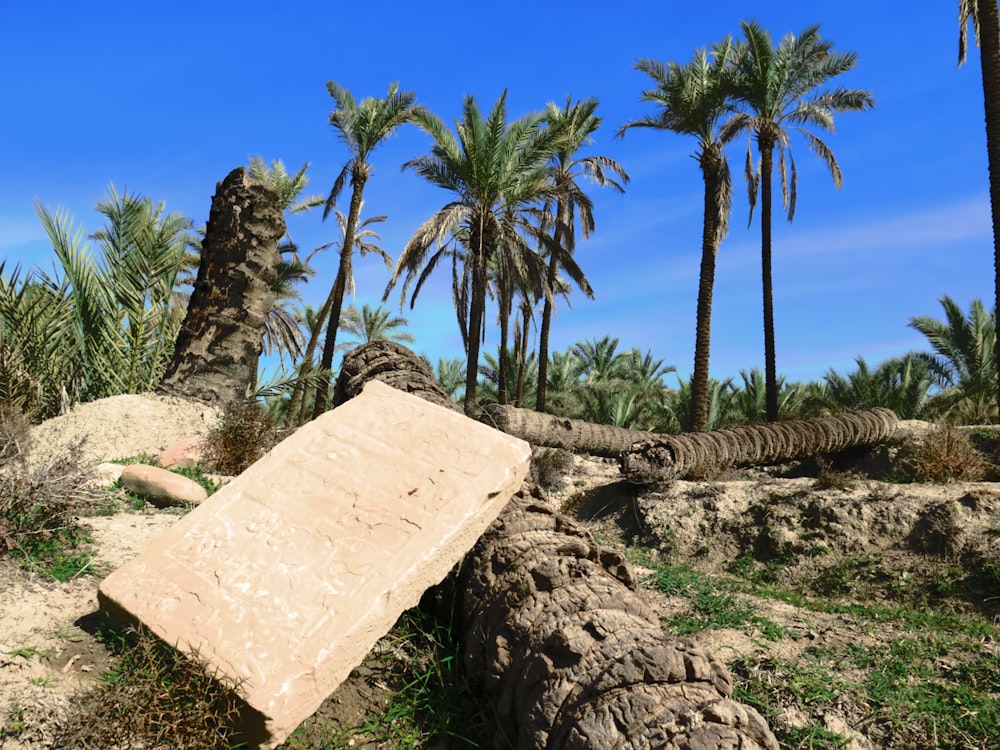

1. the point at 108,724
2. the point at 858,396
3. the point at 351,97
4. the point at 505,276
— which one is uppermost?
the point at 351,97

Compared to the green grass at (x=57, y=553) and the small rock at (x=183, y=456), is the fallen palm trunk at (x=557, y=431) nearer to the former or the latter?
the small rock at (x=183, y=456)

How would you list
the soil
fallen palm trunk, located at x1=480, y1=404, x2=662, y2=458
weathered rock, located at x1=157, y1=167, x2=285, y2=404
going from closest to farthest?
the soil < weathered rock, located at x1=157, y1=167, x2=285, y2=404 < fallen palm trunk, located at x1=480, y1=404, x2=662, y2=458

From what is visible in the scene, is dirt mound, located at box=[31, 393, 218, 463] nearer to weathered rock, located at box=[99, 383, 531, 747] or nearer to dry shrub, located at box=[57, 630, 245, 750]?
weathered rock, located at box=[99, 383, 531, 747]

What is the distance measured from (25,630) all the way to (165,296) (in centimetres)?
750

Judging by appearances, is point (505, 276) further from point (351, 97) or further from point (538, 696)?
point (538, 696)

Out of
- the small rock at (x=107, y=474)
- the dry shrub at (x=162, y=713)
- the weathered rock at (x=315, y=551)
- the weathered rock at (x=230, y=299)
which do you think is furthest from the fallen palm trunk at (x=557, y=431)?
the dry shrub at (x=162, y=713)

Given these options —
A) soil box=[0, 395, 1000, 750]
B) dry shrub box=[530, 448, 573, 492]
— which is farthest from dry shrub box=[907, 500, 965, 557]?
dry shrub box=[530, 448, 573, 492]

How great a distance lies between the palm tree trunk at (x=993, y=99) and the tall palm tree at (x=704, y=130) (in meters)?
5.96

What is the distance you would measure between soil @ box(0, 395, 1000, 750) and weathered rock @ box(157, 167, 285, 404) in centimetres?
45

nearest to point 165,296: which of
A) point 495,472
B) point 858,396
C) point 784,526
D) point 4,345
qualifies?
point 4,345

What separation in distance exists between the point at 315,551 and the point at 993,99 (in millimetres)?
16553

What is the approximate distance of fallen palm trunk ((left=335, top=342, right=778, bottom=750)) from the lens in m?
3.03

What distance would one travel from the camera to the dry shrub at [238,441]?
734cm

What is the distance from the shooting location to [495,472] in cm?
412
